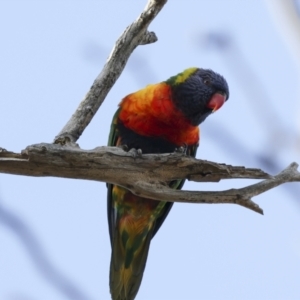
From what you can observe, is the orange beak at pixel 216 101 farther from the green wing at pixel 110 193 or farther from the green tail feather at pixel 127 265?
the green tail feather at pixel 127 265

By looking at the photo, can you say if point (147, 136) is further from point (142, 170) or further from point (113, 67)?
point (142, 170)

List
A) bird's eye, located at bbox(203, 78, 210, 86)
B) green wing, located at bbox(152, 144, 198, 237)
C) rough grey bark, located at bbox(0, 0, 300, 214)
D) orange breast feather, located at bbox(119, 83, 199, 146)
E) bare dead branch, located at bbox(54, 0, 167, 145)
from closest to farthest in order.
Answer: rough grey bark, located at bbox(0, 0, 300, 214), bare dead branch, located at bbox(54, 0, 167, 145), orange breast feather, located at bbox(119, 83, 199, 146), green wing, located at bbox(152, 144, 198, 237), bird's eye, located at bbox(203, 78, 210, 86)

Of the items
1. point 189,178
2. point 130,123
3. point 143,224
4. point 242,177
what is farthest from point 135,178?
point 143,224

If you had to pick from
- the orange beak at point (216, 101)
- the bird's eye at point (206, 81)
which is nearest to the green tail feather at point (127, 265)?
the orange beak at point (216, 101)

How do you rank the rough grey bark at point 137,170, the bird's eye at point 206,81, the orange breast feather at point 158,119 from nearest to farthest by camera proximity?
the rough grey bark at point 137,170 < the orange breast feather at point 158,119 < the bird's eye at point 206,81

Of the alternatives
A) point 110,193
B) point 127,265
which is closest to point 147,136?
point 110,193

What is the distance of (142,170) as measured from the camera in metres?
2.78

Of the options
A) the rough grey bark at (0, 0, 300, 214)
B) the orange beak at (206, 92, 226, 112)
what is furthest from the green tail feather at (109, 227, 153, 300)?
the rough grey bark at (0, 0, 300, 214)

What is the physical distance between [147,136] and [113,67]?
0.60 metres

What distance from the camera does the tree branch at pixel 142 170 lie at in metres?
2.52

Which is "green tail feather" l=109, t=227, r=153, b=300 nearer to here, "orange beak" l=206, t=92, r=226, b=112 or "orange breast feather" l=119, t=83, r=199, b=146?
"orange breast feather" l=119, t=83, r=199, b=146

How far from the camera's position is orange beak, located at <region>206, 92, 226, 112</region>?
394 cm

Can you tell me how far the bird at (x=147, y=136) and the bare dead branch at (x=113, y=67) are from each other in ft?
1.56

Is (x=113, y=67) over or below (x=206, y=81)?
below
